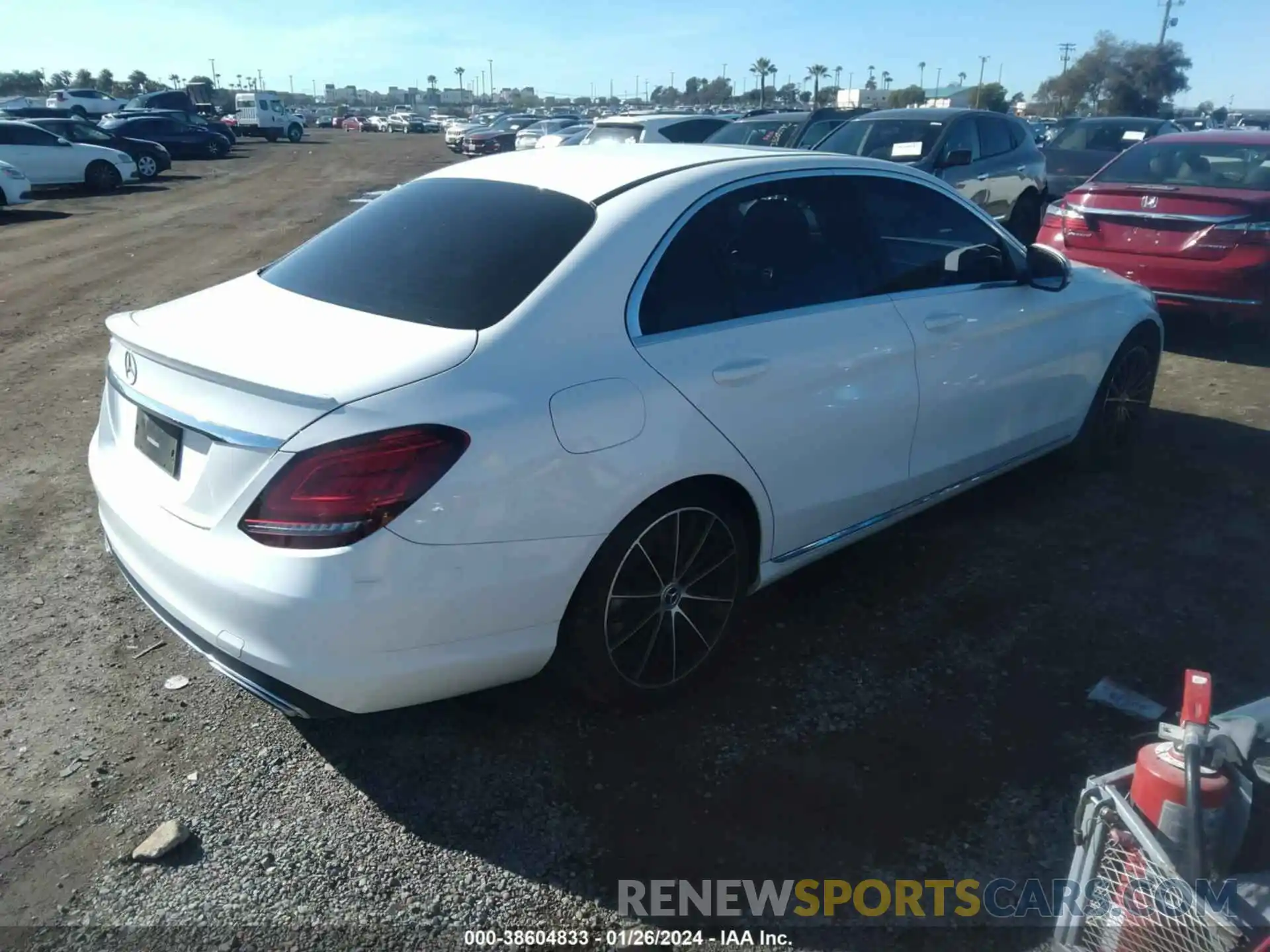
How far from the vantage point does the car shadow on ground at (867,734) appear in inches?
110

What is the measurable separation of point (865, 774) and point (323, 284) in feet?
7.60

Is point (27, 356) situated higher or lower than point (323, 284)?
lower

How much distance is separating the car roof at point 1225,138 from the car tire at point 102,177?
21.0m

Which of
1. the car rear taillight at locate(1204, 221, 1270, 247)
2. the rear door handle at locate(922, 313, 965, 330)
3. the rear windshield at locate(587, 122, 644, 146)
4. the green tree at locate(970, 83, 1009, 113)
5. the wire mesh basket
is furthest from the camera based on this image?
A: the green tree at locate(970, 83, 1009, 113)

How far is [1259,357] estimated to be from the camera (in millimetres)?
8125

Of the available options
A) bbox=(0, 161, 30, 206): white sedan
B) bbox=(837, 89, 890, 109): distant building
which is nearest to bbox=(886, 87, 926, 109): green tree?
bbox=(837, 89, 890, 109): distant building

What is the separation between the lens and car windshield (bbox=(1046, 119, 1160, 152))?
15.5 metres

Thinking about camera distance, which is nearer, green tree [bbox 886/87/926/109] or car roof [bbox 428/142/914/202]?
car roof [bbox 428/142/914/202]

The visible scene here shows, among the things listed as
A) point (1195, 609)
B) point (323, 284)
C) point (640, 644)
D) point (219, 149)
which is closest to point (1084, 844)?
point (640, 644)

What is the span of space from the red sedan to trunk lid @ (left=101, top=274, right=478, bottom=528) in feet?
22.0

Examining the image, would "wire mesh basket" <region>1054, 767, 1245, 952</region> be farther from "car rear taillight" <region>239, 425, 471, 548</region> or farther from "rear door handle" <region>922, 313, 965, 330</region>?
"rear door handle" <region>922, 313, 965, 330</region>

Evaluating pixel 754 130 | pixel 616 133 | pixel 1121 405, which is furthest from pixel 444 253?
pixel 754 130

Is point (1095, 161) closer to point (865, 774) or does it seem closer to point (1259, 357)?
point (1259, 357)

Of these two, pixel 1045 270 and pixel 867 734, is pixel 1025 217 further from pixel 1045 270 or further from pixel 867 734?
pixel 867 734
